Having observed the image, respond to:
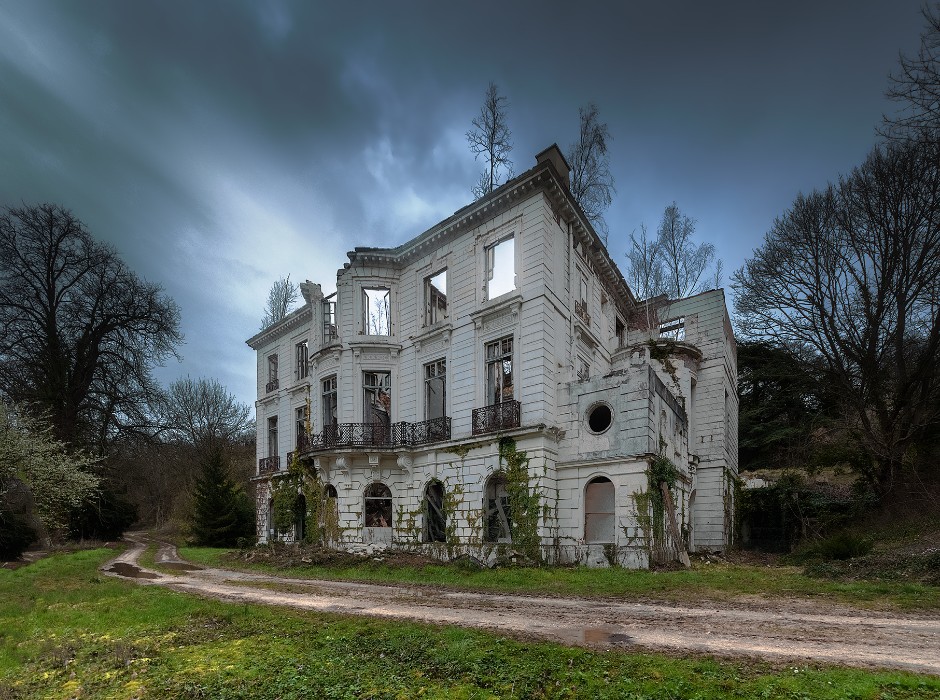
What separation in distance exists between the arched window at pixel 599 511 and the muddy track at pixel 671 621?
705 cm

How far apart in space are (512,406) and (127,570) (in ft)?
50.2

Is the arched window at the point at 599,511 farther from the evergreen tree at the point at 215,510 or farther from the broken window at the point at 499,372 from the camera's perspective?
the evergreen tree at the point at 215,510

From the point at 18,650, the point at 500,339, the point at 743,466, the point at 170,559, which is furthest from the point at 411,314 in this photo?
the point at 743,466

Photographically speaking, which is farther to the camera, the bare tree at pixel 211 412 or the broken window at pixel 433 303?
the bare tree at pixel 211 412

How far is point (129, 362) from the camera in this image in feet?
94.3

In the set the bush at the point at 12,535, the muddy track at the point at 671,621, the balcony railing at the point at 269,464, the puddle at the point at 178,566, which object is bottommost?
the puddle at the point at 178,566

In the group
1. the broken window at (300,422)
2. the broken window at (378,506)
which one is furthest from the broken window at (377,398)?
the broken window at (300,422)

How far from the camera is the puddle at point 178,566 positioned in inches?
795

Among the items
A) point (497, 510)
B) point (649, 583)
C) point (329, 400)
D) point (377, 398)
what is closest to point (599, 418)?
point (497, 510)

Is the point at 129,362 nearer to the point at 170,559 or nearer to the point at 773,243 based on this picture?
the point at 170,559

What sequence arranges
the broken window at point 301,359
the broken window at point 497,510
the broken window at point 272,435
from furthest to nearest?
1. the broken window at point 272,435
2. the broken window at point 301,359
3. the broken window at point 497,510

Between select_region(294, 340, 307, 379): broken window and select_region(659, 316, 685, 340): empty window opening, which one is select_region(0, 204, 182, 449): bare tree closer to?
select_region(294, 340, 307, 379): broken window

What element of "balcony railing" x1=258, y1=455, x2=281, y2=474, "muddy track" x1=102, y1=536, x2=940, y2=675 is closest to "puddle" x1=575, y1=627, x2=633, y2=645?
"muddy track" x1=102, y1=536, x2=940, y2=675

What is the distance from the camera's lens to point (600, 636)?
7.61m
